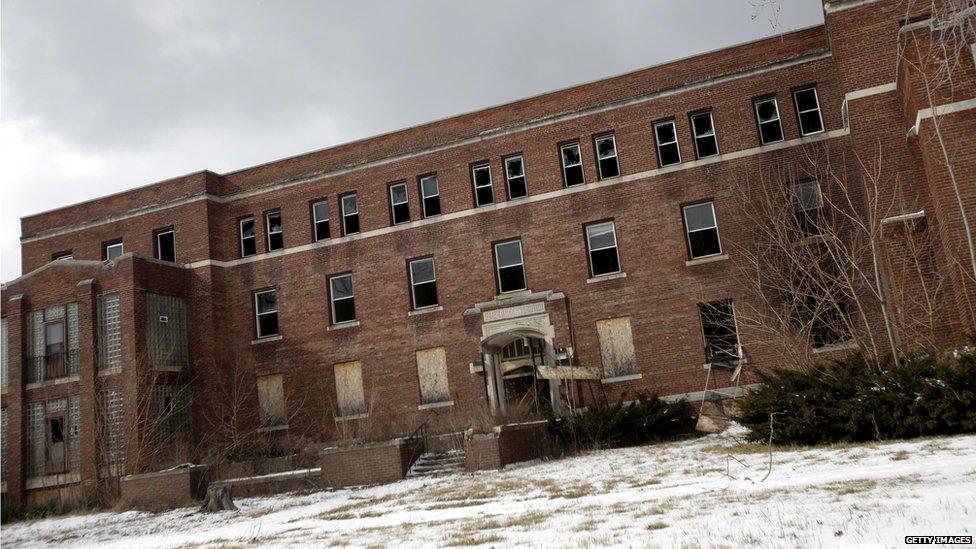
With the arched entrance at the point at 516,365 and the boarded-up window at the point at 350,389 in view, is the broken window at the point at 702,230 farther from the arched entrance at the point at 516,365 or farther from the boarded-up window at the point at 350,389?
the boarded-up window at the point at 350,389

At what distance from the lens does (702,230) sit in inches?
1035

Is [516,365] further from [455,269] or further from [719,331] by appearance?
[719,331]

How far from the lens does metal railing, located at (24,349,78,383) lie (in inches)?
1104

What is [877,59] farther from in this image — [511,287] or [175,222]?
[175,222]

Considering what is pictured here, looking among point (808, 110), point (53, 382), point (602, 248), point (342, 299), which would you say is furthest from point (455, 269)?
point (53, 382)

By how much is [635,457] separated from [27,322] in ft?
74.9

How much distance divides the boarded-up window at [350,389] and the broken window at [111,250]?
11.2 metres

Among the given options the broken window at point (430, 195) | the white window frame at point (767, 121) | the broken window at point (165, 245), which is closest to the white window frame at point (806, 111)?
the white window frame at point (767, 121)

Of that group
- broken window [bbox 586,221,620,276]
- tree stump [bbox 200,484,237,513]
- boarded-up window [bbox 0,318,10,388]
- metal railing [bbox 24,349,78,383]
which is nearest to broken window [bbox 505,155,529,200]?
broken window [bbox 586,221,620,276]

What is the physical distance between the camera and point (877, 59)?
22656 millimetres

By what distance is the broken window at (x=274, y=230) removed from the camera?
103 ft

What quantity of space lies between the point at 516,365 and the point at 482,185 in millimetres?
6633

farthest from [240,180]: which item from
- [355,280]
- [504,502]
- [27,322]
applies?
[504,502]

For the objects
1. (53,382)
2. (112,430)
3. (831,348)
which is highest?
(53,382)
